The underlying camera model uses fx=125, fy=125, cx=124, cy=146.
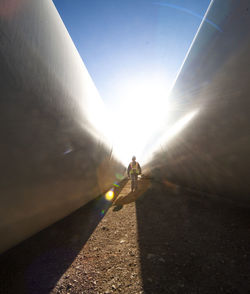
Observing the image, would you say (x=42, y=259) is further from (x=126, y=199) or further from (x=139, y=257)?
(x=126, y=199)

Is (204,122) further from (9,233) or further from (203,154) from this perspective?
(9,233)

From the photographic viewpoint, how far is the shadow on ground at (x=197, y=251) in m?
0.97

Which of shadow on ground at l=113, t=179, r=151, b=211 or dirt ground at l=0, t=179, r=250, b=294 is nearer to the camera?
dirt ground at l=0, t=179, r=250, b=294

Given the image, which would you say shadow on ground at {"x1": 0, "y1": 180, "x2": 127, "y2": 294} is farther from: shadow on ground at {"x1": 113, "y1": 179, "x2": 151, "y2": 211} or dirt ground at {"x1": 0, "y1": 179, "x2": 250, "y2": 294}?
shadow on ground at {"x1": 113, "y1": 179, "x2": 151, "y2": 211}

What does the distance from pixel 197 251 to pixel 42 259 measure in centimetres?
165

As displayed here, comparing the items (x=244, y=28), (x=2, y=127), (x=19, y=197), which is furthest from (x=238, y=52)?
(x=19, y=197)

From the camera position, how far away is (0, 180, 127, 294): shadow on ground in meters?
1.06

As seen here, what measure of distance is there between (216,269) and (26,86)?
89.6 inches

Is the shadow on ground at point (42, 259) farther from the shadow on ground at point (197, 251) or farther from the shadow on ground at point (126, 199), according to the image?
the shadow on ground at point (126, 199)

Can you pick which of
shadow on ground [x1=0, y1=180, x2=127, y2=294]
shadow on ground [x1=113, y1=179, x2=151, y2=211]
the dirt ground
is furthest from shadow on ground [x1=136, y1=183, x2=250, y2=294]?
shadow on ground [x1=113, y1=179, x2=151, y2=211]

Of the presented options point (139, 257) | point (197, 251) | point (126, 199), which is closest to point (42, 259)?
point (139, 257)

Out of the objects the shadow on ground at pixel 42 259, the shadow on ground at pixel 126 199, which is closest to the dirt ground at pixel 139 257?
the shadow on ground at pixel 42 259

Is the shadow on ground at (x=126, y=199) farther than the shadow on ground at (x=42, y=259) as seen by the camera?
Yes

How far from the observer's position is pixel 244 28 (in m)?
1.28
